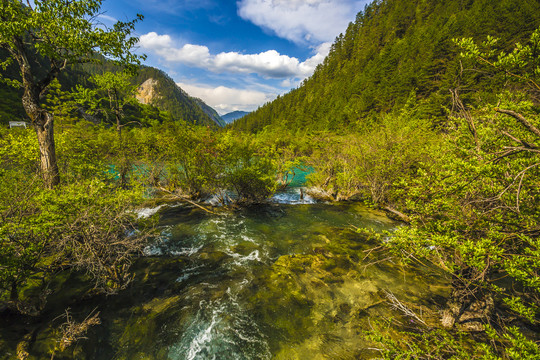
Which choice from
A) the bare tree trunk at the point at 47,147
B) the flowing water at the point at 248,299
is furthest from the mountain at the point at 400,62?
the bare tree trunk at the point at 47,147

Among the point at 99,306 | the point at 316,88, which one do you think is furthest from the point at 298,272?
the point at 316,88

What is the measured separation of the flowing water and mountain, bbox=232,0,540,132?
23.4ft

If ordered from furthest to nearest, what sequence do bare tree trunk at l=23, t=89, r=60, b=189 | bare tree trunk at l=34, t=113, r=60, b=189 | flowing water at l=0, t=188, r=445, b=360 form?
bare tree trunk at l=34, t=113, r=60, b=189 → bare tree trunk at l=23, t=89, r=60, b=189 → flowing water at l=0, t=188, r=445, b=360

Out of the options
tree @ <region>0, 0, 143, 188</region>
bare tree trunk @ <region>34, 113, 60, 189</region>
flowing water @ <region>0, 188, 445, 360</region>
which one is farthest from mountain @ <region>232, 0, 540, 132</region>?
bare tree trunk @ <region>34, 113, 60, 189</region>

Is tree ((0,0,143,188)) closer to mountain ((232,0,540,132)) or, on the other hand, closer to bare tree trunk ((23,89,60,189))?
bare tree trunk ((23,89,60,189))

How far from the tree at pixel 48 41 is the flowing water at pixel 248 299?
5.42 meters

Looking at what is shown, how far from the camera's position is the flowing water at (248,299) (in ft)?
18.7

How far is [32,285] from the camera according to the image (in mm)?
6367

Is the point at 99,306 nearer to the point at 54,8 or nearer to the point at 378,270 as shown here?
the point at 54,8

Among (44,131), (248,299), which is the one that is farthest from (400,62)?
(44,131)

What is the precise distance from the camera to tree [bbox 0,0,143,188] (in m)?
5.87

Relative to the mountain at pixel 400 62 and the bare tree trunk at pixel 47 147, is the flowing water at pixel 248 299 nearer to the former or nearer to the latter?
the bare tree trunk at pixel 47 147

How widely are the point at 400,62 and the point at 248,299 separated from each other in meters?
78.5

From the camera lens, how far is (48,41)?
6312 mm
